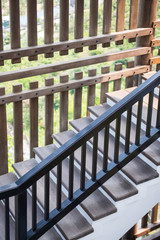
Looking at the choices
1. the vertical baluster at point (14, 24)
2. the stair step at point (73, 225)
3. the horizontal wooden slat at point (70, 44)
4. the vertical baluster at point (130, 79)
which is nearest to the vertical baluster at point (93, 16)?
the horizontal wooden slat at point (70, 44)

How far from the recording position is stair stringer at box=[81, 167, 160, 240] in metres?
3.71

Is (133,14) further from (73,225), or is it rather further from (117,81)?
(73,225)

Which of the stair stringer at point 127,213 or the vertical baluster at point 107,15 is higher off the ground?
the vertical baluster at point 107,15

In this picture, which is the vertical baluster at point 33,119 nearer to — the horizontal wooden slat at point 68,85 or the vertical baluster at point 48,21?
the horizontal wooden slat at point 68,85

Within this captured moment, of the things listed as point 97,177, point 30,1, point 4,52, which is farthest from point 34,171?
point 30,1

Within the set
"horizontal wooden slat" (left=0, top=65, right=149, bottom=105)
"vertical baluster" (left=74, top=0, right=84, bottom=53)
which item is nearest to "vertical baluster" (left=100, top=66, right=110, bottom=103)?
"horizontal wooden slat" (left=0, top=65, right=149, bottom=105)

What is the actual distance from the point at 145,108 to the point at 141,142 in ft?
3.41

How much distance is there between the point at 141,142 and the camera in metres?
3.61

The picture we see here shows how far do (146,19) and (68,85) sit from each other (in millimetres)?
1162

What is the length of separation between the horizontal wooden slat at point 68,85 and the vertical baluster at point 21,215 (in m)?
1.45

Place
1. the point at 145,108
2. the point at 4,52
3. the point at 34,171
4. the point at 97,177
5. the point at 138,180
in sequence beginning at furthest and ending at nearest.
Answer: the point at 145,108 < the point at 4,52 < the point at 138,180 < the point at 97,177 < the point at 34,171

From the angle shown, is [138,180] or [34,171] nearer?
[34,171]

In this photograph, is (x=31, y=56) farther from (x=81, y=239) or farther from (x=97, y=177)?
(x=81, y=239)

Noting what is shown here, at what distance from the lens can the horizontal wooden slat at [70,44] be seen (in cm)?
422
